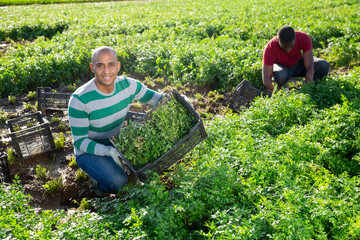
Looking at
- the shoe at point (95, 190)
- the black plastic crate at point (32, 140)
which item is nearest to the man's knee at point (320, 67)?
the shoe at point (95, 190)

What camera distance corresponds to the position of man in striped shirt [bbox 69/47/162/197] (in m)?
3.66

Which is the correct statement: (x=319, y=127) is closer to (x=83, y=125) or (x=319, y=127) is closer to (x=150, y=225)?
(x=150, y=225)

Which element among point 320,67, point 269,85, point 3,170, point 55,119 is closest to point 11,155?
point 3,170

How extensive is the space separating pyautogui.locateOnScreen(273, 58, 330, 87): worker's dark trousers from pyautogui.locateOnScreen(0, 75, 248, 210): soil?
113 cm

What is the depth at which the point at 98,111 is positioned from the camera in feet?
12.6

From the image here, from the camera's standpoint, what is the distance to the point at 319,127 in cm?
397

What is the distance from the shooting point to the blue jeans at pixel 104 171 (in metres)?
3.78

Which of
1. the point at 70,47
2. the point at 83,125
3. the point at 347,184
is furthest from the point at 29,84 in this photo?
the point at 347,184

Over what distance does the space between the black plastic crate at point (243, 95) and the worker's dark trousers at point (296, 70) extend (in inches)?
29.3

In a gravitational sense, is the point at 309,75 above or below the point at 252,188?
above

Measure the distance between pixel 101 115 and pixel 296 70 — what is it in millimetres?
4340

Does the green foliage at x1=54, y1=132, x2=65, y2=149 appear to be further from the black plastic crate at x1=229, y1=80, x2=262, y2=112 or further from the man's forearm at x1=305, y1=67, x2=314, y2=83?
the man's forearm at x1=305, y1=67, x2=314, y2=83

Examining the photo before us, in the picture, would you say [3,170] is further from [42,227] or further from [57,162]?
[42,227]

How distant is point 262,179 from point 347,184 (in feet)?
2.63
